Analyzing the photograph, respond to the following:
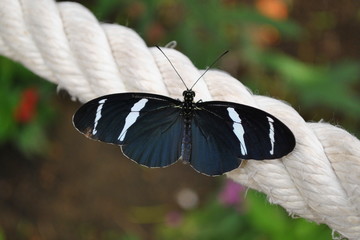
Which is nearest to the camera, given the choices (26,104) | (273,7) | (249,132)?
(249,132)

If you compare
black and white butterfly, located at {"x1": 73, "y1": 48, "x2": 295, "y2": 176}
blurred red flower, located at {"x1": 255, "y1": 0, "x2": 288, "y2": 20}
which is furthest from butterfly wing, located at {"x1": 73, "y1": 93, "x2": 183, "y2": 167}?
blurred red flower, located at {"x1": 255, "y1": 0, "x2": 288, "y2": 20}

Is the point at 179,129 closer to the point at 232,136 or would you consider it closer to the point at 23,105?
the point at 232,136

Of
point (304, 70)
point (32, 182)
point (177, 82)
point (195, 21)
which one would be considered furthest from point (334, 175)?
point (32, 182)

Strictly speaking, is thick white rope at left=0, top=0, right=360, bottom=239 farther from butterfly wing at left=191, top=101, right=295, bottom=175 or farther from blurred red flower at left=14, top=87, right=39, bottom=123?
blurred red flower at left=14, top=87, right=39, bottom=123

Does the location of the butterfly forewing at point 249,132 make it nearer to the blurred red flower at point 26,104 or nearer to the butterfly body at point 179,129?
the butterfly body at point 179,129

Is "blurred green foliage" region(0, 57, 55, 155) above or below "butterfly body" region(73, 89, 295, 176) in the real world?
below

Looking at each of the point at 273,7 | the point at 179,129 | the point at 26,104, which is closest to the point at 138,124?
the point at 179,129

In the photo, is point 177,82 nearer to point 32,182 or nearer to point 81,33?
point 81,33
